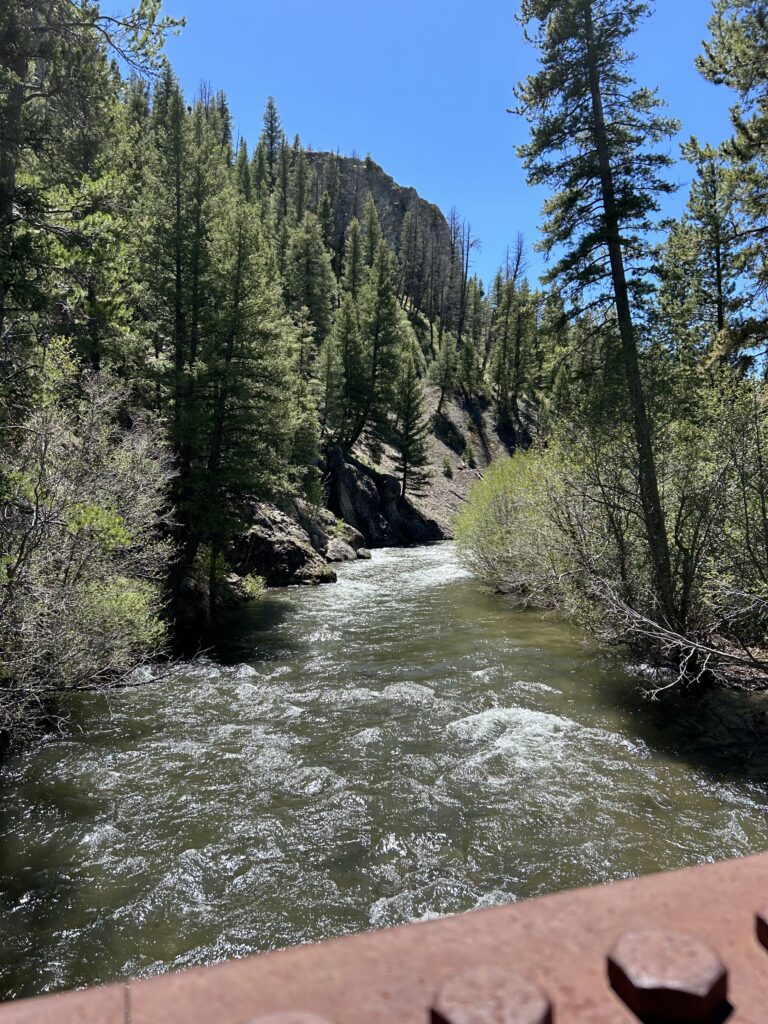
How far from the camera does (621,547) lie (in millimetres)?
11891

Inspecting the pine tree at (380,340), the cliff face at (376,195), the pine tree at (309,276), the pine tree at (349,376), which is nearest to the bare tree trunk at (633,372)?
the pine tree at (349,376)

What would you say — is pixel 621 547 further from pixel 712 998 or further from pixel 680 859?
pixel 712 998

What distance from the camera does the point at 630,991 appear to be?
2.62ft

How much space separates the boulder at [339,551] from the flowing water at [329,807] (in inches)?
744

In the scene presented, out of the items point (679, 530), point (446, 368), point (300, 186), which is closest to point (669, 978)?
point (679, 530)

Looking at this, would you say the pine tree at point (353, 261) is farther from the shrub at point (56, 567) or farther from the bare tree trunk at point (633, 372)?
the shrub at point (56, 567)

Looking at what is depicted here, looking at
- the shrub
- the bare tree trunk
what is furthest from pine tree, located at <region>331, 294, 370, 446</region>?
the shrub

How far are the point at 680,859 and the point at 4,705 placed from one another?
7.90 m

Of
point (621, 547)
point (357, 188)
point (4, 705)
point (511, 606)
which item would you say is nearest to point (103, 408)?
point (4, 705)

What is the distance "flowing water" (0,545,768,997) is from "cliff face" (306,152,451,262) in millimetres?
117384

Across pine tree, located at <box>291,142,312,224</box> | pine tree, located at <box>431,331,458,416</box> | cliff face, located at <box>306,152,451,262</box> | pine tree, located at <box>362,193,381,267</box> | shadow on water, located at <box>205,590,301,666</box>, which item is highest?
cliff face, located at <box>306,152,451,262</box>

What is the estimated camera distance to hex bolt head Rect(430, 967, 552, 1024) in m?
0.72

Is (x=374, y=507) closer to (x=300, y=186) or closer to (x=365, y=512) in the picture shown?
(x=365, y=512)

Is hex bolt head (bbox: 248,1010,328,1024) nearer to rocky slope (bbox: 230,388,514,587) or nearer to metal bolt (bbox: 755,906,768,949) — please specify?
metal bolt (bbox: 755,906,768,949)
